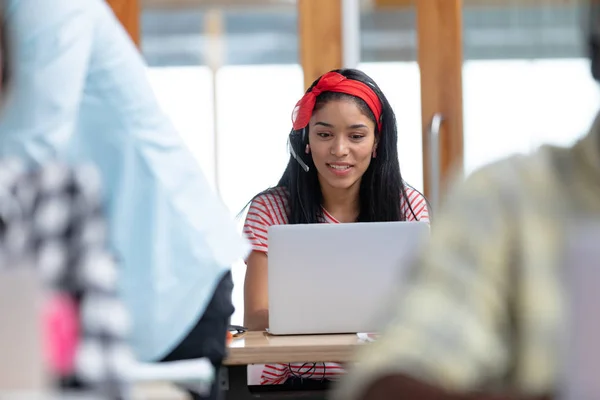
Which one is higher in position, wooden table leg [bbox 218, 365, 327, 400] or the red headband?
the red headband

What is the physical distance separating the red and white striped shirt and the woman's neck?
0.03 meters

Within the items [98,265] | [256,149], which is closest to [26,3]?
[98,265]

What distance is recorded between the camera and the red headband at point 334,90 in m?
2.98

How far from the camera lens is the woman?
285 cm

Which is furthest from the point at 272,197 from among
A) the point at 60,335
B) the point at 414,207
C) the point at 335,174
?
the point at 60,335

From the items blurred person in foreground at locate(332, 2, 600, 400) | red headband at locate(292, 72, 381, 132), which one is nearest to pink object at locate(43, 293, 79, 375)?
blurred person in foreground at locate(332, 2, 600, 400)

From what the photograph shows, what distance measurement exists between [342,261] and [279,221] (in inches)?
24.3

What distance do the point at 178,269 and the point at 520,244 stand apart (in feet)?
4.44

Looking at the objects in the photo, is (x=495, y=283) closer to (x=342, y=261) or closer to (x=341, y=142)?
(x=342, y=261)

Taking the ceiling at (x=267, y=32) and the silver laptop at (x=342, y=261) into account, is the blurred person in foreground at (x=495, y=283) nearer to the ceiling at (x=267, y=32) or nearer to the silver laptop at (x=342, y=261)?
the silver laptop at (x=342, y=261)

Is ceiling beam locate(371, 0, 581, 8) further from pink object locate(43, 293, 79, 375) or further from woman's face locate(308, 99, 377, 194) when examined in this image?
pink object locate(43, 293, 79, 375)

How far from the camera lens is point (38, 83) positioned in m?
1.90

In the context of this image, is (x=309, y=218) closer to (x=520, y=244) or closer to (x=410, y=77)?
(x=410, y=77)

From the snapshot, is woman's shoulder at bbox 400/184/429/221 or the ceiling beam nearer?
woman's shoulder at bbox 400/184/429/221
